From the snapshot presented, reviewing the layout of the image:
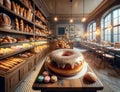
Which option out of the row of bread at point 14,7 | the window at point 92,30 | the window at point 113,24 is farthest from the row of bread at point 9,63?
the window at point 92,30

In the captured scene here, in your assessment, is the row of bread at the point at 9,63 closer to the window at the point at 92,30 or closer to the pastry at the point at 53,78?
the pastry at the point at 53,78

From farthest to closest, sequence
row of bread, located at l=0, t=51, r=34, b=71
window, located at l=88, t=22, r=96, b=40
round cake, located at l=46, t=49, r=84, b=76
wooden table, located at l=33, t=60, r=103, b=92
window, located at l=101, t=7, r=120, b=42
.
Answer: window, located at l=88, t=22, r=96, b=40 → window, located at l=101, t=7, r=120, b=42 → row of bread, located at l=0, t=51, r=34, b=71 → round cake, located at l=46, t=49, r=84, b=76 → wooden table, located at l=33, t=60, r=103, b=92

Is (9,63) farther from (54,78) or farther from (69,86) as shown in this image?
(69,86)

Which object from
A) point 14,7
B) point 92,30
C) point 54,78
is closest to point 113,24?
point 92,30

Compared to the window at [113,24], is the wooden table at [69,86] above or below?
below

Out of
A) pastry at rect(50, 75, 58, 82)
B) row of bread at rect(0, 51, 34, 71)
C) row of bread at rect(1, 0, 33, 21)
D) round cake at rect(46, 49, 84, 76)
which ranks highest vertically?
row of bread at rect(1, 0, 33, 21)

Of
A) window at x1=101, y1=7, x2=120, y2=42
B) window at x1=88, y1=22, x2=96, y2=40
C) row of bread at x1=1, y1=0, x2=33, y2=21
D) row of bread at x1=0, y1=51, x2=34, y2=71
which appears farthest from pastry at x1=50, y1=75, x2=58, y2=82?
window at x1=88, y1=22, x2=96, y2=40

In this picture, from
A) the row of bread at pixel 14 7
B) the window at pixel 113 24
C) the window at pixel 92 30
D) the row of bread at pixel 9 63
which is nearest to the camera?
the row of bread at pixel 9 63

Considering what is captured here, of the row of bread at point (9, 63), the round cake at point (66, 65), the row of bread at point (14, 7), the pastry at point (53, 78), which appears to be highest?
the row of bread at point (14, 7)

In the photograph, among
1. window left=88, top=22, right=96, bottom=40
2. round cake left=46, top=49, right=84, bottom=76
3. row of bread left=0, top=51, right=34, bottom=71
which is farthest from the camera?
window left=88, top=22, right=96, bottom=40

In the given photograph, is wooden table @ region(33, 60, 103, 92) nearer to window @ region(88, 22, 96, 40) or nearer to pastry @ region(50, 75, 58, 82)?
pastry @ region(50, 75, 58, 82)

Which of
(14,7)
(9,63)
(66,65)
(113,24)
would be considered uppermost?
(113,24)

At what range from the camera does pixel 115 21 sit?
6.04 m

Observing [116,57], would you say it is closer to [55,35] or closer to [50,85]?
[50,85]
